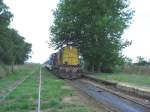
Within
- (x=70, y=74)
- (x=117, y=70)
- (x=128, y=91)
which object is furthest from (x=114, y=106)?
(x=117, y=70)

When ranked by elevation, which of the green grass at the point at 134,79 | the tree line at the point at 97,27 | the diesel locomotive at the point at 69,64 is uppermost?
the tree line at the point at 97,27

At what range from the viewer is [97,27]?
53.4m

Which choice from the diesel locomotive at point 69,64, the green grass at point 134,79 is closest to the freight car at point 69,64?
the diesel locomotive at point 69,64

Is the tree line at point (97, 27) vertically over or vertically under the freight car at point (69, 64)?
over

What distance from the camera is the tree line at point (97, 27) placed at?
2132 inches

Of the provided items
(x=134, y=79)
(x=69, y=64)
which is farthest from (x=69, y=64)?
(x=134, y=79)

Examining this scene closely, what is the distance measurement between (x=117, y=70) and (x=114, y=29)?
11.8 meters

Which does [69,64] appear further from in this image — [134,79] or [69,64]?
[134,79]

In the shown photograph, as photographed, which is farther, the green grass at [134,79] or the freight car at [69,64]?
the freight car at [69,64]

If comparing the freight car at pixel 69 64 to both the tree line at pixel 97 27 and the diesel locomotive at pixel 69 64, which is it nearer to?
the diesel locomotive at pixel 69 64

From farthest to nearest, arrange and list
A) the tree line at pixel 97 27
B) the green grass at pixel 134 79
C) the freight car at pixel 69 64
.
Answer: the tree line at pixel 97 27, the freight car at pixel 69 64, the green grass at pixel 134 79

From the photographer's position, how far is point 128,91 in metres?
28.0

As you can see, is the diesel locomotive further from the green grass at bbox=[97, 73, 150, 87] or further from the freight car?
the green grass at bbox=[97, 73, 150, 87]

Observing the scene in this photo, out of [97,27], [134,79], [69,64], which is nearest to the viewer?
[134,79]
